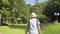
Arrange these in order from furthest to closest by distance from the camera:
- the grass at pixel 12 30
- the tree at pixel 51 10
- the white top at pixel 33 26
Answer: the tree at pixel 51 10
the grass at pixel 12 30
the white top at pixel 33 26

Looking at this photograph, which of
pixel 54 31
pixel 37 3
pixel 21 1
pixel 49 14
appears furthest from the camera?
pixel 49 14

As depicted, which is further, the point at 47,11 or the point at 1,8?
the point at 47,11

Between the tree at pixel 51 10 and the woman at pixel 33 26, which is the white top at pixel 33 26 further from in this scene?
the tree at pixel 51 10

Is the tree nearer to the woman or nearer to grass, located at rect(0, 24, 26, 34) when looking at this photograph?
grass, located at rect(0, 24, 26, 34)

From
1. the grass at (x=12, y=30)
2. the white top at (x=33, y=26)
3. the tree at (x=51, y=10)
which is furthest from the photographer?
the tree at (x=51, y=10)

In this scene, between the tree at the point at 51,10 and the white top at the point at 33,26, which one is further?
the tree at the point at 51,10

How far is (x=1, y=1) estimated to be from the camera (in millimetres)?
57094

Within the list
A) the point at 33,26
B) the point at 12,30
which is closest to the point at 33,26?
the point at 33,26

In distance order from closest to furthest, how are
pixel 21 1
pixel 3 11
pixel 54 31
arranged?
pixel 54 31 < pixel 3 11 < pixel 21 1

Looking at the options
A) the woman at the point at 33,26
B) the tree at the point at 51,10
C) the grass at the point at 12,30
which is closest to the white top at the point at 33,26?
the woman at the point at 33,26

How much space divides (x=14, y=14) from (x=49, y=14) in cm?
1630

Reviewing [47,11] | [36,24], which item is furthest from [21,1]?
[36,24]

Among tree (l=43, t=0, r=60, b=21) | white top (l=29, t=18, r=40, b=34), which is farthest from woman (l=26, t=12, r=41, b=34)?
tree (l=43, t=0, r=60, b=21)

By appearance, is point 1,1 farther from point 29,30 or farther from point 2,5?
point 29,30
